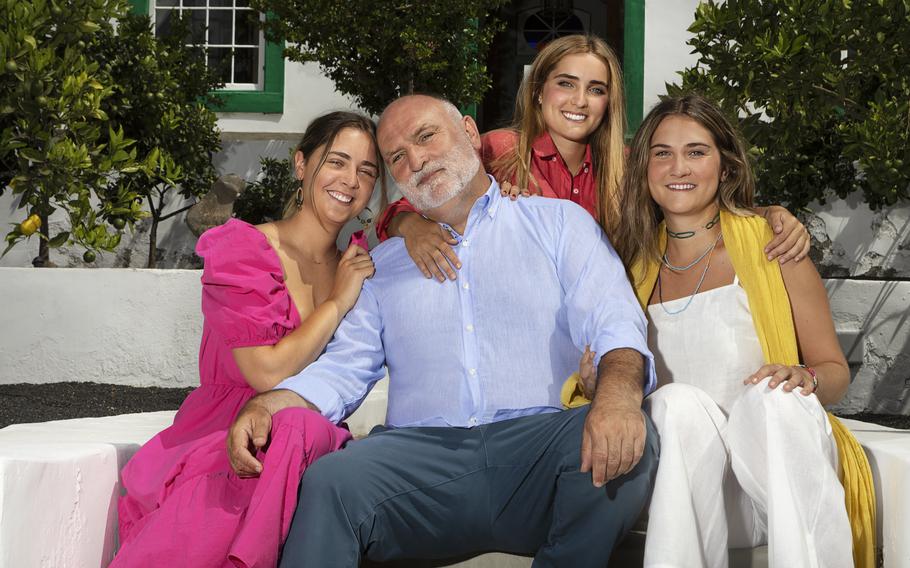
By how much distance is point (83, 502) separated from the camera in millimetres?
2859

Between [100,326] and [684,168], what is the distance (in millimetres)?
5028

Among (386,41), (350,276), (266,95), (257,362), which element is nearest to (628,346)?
(350,276)

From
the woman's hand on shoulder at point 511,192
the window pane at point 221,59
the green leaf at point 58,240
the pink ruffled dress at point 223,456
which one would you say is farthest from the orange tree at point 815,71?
the window pane at point 221,59

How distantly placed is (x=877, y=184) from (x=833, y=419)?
2.85m

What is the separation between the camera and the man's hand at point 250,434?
277cm

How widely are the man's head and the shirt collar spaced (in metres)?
0.71

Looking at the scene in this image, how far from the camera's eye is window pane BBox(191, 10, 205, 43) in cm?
930

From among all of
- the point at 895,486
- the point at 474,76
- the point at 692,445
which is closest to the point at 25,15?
the point at 474,76

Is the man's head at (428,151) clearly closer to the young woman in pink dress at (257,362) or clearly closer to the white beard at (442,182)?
the white beard at (442,182)

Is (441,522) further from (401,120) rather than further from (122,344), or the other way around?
(122,344)

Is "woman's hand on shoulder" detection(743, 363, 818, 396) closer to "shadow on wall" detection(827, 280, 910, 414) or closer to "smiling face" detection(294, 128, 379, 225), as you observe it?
"smiling face" detection(294, 128, 379, 225)

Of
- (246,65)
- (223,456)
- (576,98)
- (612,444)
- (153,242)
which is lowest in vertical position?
(223,456)

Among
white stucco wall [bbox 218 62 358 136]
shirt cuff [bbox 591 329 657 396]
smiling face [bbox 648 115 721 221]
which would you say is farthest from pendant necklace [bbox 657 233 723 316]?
white stucco wall [bbox 218 62 358 136]

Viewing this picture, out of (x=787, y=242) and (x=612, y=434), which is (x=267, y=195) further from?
(x=612, y=434)
